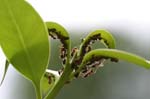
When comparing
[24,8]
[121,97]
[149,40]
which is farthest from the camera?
[149,40]

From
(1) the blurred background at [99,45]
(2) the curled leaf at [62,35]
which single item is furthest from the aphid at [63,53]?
(1) the blurred background at [99,45]

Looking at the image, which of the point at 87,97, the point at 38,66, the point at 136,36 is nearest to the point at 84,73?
the point at 38,66

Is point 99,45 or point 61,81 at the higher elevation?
point 61,81

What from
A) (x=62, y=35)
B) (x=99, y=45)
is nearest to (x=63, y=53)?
(x=62, y=35)

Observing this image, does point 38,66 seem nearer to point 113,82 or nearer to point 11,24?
point 11,24

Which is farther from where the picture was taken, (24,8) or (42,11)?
(42,11)

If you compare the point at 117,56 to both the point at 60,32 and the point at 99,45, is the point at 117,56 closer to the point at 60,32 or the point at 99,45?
the point at 60,32

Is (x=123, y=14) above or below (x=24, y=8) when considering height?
below

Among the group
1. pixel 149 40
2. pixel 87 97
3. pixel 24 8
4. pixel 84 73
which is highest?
pixel 24 8
